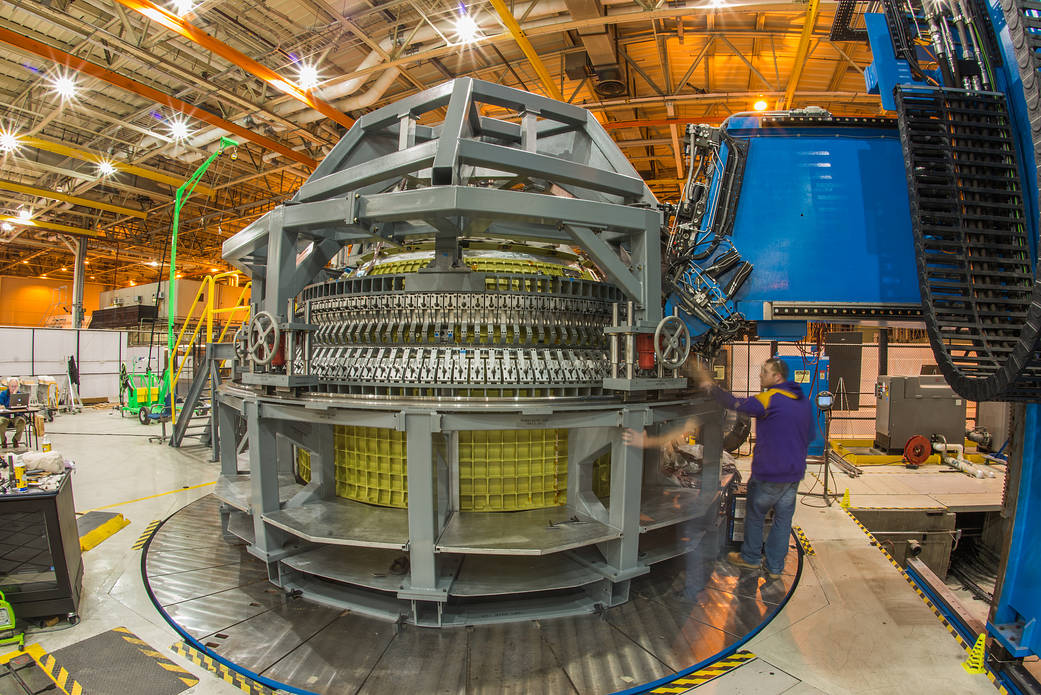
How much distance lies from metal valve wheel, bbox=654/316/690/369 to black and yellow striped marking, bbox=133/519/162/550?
19.3 ft

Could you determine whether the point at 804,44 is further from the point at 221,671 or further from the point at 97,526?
the point at 97,526

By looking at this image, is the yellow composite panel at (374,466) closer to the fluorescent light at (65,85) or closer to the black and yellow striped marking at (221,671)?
the black and yellow striped marking at (221,671)

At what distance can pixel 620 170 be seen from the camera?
5004mm

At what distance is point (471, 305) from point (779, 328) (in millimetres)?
3138

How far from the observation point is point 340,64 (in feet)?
39.9

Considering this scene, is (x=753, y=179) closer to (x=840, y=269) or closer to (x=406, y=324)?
(x=840, y=269)

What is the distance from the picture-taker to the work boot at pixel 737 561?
16.3 feet

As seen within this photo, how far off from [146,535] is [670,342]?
6242mm

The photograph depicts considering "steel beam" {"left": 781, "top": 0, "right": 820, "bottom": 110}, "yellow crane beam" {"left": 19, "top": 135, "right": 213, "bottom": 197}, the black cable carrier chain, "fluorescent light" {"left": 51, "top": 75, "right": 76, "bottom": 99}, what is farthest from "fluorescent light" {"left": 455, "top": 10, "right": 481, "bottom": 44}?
"yellow crane beam" {"left": 19, "top": 135, "right": 213, "bottom": 197}

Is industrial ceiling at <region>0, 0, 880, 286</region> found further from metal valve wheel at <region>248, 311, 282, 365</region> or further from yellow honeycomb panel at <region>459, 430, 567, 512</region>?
yellow honeycomb panel at <region>459, 430, 567, 512</region>

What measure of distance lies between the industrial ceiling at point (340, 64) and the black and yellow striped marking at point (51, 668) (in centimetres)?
979

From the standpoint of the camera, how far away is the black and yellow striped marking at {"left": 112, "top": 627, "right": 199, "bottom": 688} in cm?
339

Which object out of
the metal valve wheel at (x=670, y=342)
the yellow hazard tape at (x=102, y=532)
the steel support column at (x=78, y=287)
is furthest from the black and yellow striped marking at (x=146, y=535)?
the steel support column at (x=78, y=287)

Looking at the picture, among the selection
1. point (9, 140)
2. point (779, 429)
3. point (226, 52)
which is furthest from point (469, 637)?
point (9, 140)
